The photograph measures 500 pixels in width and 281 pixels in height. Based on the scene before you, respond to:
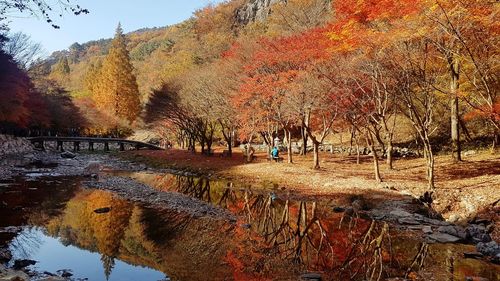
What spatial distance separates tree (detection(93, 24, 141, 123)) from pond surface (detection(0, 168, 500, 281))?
47.8 m

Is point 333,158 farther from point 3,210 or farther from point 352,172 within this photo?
point 3,210

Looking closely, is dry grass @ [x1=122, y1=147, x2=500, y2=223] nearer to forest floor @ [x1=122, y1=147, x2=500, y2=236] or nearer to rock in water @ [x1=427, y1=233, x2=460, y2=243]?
forest floor @ [x1=122, y1=147, x2=500, y2=236]

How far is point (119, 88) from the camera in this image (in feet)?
214

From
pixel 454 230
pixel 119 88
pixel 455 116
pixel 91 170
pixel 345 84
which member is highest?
pixel 119 88

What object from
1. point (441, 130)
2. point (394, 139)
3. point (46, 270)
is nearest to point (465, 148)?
point (441, 130)

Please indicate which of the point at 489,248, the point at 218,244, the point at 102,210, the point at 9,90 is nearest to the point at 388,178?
the point at 489,248

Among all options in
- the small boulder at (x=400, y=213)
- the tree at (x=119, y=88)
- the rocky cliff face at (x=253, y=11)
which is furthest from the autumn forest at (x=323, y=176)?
the rocky cliff face at (x=253, y=11)

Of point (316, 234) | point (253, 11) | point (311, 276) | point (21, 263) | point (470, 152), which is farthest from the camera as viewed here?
point (253, 11)

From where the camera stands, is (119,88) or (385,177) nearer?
(385,177)

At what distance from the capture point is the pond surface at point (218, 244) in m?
10.3

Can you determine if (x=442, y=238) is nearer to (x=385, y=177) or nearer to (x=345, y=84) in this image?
(x=385, y=177)

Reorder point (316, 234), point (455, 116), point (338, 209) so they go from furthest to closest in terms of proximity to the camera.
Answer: point (455, 116)
point (338, 209)
point (316, 234)

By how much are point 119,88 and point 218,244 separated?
57915 mm

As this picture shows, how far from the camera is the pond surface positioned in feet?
33.9
